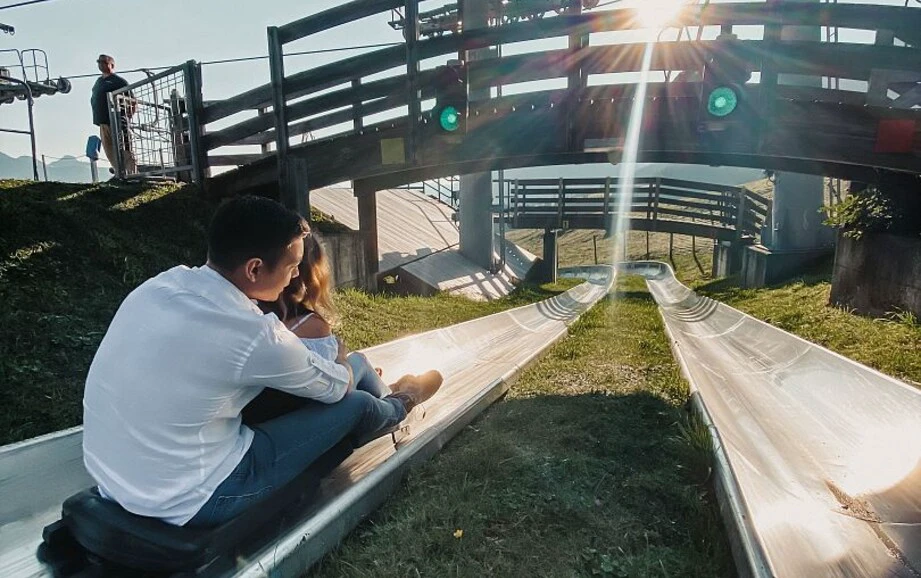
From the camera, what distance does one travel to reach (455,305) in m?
7.44

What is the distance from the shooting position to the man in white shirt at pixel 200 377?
128 centimetres

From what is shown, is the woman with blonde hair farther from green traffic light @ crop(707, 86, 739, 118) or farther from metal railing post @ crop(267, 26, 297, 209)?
green traffic light @ crop(707, 86, 739, 118)

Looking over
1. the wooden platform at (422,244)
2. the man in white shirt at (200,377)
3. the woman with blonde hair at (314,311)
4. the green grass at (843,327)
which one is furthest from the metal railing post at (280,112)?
the green grass at (843,327)

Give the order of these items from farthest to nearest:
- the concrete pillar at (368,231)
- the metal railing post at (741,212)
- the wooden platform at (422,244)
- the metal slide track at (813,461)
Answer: the metal railing post at (741,212) → the wooden platform at (422,244) → the concrete pillar at (368,231) → the metal slide track at (813,461)

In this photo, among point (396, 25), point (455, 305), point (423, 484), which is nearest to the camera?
point (423, 484)

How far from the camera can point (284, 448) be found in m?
1.65

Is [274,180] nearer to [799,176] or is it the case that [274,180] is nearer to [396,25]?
[799,176]

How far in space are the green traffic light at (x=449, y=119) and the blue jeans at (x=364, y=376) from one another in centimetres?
320

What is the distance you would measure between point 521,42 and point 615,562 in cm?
443

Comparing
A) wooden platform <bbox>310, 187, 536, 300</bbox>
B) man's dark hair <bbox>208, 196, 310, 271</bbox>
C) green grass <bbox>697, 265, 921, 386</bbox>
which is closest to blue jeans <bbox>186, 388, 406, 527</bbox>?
man's dark hair <bbox>208, 196, 310, 271</bbox>

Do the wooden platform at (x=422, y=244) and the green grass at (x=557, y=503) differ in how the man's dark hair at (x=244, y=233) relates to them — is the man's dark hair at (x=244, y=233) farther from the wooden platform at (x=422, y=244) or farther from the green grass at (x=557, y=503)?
the wooden platform at (x=422, y=244)

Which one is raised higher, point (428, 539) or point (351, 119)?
point (351, 119)

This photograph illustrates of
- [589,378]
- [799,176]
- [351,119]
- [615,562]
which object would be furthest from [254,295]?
[799,176]

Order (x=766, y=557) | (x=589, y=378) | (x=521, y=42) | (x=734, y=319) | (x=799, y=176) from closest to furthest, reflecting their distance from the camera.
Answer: (x=766, y=557) < (x=589, y=378) < (x=521, y=42) < (x=734, y=319) < (x=799, y=176)
